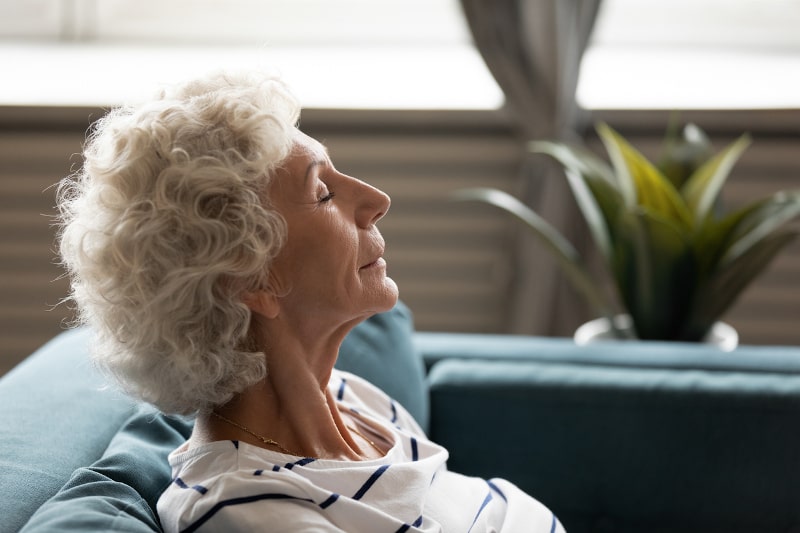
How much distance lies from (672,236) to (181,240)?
1.39 meters

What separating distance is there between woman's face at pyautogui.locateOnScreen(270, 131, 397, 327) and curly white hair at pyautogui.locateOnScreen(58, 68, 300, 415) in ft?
0.10

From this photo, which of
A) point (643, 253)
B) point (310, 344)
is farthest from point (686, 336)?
point (310, 344)

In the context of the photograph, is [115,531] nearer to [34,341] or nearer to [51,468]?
[51,468]

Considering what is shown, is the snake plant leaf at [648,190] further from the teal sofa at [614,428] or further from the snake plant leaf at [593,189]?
the teal sofa at [614,428]

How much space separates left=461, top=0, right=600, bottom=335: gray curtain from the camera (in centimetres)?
281

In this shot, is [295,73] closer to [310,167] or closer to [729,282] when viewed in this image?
[729,282]

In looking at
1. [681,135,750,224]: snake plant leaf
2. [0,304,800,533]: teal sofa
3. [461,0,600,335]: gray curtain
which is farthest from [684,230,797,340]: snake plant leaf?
[461,0,600,335]: gray curtain

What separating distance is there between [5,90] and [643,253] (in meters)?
2.18

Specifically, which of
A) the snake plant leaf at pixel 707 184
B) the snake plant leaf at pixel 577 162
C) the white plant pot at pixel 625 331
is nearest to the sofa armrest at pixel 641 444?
the white plant pot at pixel 625 331

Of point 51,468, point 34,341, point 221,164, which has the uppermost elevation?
point 221,164

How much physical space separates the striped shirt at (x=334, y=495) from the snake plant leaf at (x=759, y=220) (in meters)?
1.07

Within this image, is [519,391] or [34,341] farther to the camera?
[34,341]

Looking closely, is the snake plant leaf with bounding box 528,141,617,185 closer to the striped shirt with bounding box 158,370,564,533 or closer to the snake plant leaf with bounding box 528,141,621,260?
the snake plant leaf with bounding box 528,141,621,260

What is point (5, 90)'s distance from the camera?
317cm
